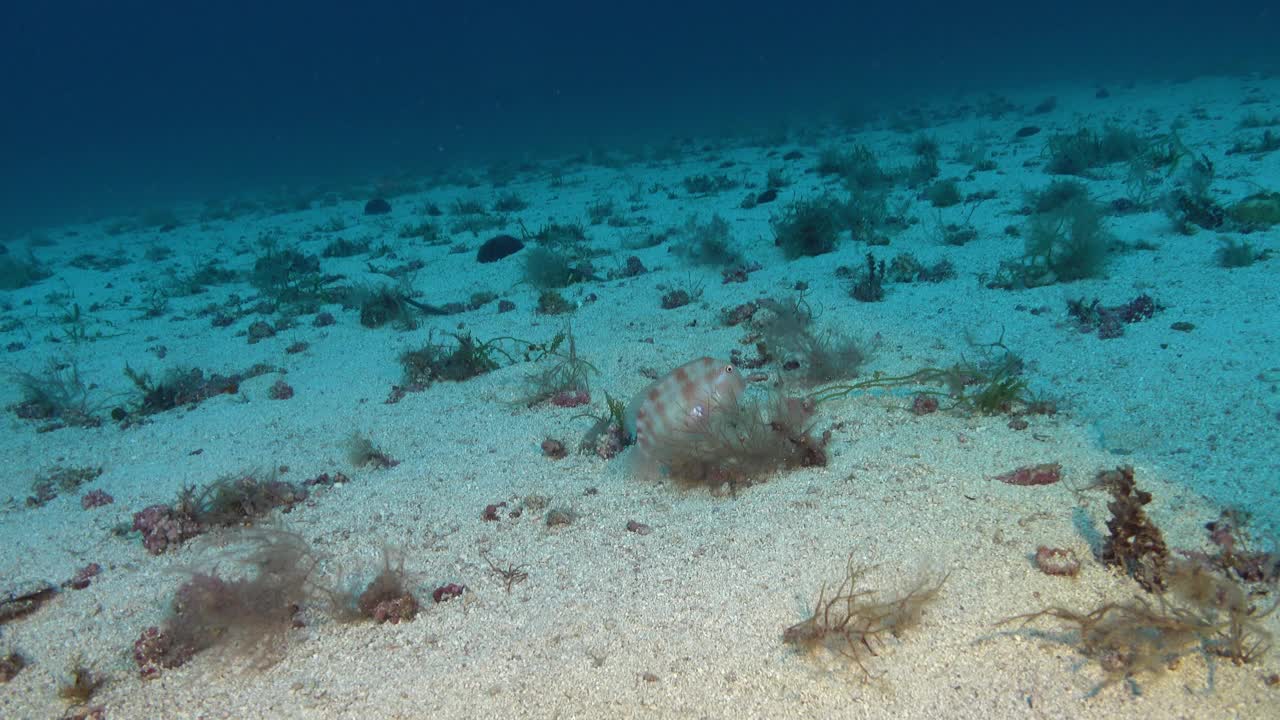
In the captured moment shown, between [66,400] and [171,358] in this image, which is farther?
[171,358]

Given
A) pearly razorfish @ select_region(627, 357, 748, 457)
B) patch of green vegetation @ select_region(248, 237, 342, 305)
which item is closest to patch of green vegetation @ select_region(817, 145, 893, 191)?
pearly razorfish @ select_region(627, 357, 748, 457)

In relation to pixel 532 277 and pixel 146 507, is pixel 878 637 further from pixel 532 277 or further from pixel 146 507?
pixel 532 277

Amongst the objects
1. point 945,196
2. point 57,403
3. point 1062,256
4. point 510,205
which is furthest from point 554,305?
point 510,205

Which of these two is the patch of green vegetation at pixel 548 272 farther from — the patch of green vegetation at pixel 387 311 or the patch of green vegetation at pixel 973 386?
the patch of green vegetation at pixel 973 386

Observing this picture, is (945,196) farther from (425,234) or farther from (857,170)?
(425,234)

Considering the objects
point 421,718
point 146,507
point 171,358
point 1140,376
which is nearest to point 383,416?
point 146,507

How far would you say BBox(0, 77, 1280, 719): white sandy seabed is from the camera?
2.98 m

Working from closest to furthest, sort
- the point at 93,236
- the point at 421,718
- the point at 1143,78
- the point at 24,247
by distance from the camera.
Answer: the point at 421,718, the point at 24,247, the point at 93,236, the point at 1143,78

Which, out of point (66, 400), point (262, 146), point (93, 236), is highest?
point (262, 146)

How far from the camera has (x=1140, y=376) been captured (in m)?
5.23

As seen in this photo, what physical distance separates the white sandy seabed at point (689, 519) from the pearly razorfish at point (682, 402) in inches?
14.3

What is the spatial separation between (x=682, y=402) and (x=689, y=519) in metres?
0.90

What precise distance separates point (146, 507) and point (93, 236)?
26.3 m

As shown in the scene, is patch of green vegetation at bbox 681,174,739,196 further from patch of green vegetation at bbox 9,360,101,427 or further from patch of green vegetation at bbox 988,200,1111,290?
patch of green vegetation at bbox 9,360,101,427
